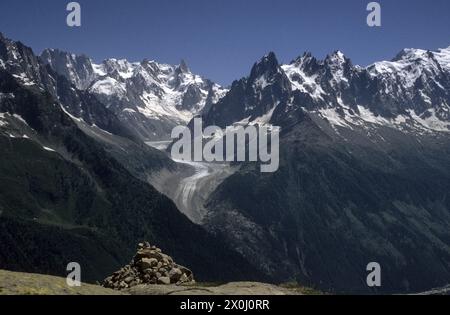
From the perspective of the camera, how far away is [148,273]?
44.3 m

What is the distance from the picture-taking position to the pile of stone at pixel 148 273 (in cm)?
4334

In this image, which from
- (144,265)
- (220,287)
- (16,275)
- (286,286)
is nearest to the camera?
(16,275)

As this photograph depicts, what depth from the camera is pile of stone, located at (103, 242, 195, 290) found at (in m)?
43.3
